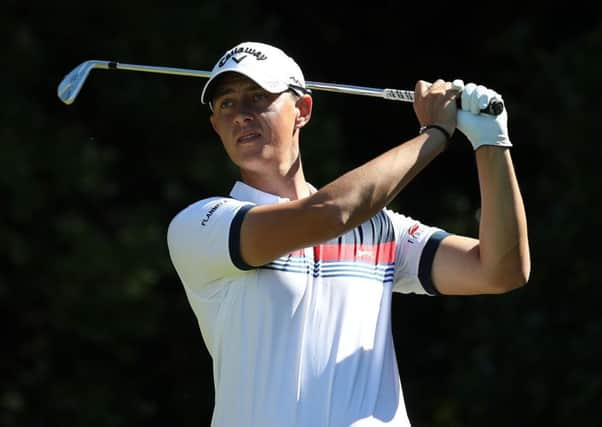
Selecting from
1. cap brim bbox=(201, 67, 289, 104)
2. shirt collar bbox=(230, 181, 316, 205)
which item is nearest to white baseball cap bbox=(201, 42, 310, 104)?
cap brim bbox=(201, 67, 289, 104)

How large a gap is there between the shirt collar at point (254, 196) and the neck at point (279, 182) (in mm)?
22

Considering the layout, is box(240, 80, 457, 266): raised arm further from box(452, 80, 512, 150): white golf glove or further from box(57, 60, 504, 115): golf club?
box(57, 60, 504, 115): golf club

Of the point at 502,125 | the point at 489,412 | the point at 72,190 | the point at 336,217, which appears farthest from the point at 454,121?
the point at 72,190

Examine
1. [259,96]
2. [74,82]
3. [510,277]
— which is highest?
[74,82]

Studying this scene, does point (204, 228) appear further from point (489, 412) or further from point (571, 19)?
point (571, 19)

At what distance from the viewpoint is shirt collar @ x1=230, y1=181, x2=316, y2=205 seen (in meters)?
3.83

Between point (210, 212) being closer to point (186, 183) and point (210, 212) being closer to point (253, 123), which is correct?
point (253, 123)

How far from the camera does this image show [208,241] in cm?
369

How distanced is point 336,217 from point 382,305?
1.10 feet

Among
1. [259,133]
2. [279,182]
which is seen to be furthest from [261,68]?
[279,182]

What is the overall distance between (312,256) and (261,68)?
524mm

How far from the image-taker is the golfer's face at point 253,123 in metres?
3.85

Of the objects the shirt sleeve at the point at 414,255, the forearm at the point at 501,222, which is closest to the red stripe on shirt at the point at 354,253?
the shirt sleeve at the point at 414,255

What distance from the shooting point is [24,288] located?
30.5 ft
